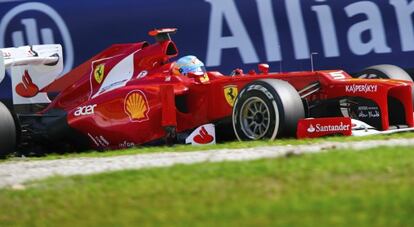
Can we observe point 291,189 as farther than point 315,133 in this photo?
No

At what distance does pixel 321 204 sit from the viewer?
5906 millimetres

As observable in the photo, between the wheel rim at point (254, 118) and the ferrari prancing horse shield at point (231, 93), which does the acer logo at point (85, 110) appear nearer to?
the ferrari prancing horse shield at point (231, 93)

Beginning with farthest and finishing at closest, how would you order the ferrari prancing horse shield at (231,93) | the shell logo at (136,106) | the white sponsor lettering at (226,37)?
the white sponsor lettering at (226,37) → the shell logo at (136,106) → the ferrari prancing horse shield at (231,93)

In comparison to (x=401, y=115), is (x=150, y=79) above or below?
above

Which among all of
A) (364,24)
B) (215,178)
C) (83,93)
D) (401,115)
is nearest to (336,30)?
(364,24)

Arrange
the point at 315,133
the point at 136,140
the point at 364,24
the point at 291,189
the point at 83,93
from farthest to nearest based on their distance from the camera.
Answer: the point at 364,24, the point at 83,93, the point at 136,140, the point at 315,133, the point at 291,189

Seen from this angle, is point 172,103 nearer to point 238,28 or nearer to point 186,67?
point 186,67

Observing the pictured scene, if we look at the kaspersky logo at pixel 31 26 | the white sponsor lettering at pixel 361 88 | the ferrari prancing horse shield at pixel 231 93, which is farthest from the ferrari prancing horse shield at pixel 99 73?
the white sponsor lettering at pixel 361 88

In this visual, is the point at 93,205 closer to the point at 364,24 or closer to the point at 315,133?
the point at 315,133

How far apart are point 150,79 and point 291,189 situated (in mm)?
6558

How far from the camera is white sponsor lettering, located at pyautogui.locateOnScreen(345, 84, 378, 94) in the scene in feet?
36.7

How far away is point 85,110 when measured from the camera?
1302 cm

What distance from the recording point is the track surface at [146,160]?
8.51 m

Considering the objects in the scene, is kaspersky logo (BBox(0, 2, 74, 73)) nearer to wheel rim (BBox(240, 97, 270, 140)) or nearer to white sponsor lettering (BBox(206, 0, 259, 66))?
white sponsor lettering (BBox(206, 0, 259, 66))
